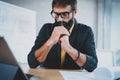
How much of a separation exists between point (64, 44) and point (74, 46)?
0.07m

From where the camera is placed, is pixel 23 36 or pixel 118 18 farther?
pixel 118 18

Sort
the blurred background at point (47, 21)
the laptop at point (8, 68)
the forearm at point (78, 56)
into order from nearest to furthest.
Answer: the laptop at point (8, 68)
the forearm at point (78, 56)
the blurred background at point (47, 21)

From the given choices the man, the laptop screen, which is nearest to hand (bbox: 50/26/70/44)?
the man

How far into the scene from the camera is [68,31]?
3.40 feet

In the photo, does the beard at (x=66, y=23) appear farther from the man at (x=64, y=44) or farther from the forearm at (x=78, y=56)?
the forearm at (x=78, y=56)

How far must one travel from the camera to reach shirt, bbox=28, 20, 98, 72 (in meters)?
1.03

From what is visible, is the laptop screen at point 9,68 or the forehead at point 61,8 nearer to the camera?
the laptop screen at point 9,68

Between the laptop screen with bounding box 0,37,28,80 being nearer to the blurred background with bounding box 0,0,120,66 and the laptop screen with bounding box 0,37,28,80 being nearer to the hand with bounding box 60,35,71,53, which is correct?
the hand with bounding box 60,35,71,53

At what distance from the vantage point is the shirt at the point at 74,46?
103 cm

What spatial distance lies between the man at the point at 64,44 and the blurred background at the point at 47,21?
2.37 ft

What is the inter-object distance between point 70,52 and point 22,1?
1388 millimetres

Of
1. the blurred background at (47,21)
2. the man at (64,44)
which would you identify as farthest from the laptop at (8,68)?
the blurred background at (47,21)

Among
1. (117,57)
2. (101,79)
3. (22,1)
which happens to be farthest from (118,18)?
(101,79)

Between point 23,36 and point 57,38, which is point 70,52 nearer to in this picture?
point 57,38
